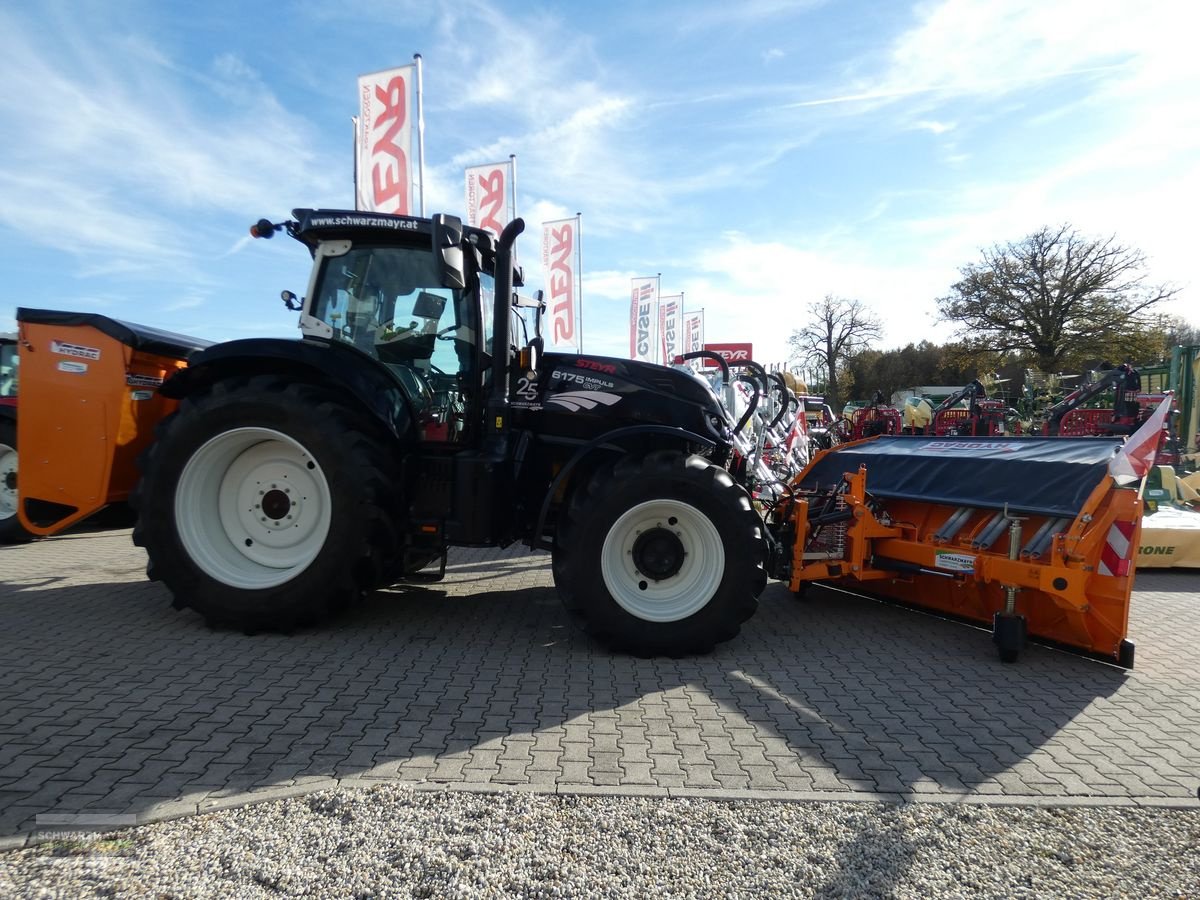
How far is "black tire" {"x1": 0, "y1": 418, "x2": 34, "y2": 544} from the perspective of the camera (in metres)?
7.30

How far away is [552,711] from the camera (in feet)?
11.1

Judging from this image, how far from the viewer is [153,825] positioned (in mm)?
2377

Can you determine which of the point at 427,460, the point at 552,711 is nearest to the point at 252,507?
the point at 427,460

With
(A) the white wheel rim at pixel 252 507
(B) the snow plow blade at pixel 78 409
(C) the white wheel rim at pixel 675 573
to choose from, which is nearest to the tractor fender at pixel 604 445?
(C) the white wheel rim at pixel 675 573

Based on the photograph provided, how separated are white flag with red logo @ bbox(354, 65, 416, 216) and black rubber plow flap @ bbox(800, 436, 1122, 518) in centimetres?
747

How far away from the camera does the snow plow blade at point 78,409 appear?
482 centimetres

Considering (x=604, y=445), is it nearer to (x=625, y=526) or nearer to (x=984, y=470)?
(x=625, y=526)

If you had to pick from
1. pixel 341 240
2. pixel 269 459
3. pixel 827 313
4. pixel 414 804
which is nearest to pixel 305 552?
pixel 269 459

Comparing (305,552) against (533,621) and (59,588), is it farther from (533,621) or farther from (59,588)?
(59,588)

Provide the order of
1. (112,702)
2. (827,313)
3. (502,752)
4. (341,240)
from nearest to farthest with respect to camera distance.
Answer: (502,752), (112,702), (341,240), (827,313)

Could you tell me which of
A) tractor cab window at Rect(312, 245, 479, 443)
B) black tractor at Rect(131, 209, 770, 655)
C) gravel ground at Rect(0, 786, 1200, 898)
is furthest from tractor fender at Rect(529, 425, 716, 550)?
gravel ground at Rect(0, 786, 1200, 898)

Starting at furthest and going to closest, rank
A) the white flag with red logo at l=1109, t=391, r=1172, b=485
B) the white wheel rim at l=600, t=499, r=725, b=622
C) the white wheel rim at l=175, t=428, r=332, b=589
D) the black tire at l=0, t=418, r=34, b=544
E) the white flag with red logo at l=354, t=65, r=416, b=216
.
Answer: the white flag with red logo at l=354, t=65, r=416, b=216, the black tire at l=0, t=418, r=34, b=544, the white wheel rim at l=175, t=428, r=332, b=589, the white wheel rim at l=600, t=499, r=725, b=622, the white flag with red logo at l=1109, t=391, r=1172, b=485

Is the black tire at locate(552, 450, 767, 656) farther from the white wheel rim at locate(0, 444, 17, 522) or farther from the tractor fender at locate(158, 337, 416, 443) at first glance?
the white wheel rim at locate(0, 444, 17, 522)

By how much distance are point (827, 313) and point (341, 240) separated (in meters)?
51.9
